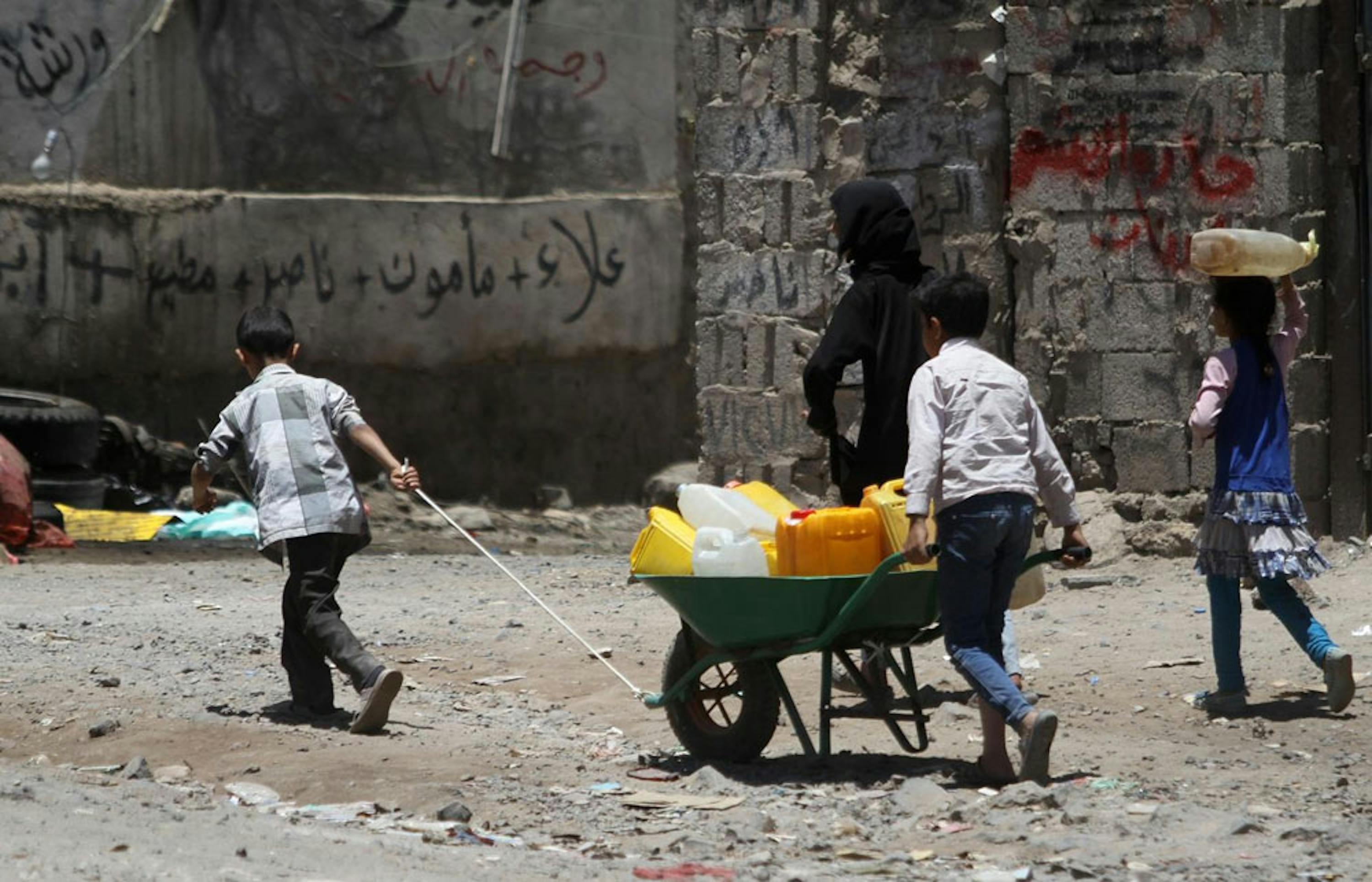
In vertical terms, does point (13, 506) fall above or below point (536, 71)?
below

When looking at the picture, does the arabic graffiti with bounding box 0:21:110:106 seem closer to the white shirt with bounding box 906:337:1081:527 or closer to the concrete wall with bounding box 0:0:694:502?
the concrete wall with bounding box 0:0:694:502

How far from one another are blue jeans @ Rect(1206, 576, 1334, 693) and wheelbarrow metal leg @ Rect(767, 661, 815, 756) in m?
1.47

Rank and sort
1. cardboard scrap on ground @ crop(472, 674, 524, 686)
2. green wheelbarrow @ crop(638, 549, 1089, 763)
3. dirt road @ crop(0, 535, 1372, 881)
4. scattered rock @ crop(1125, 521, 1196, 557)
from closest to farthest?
dirt road @ crop(0, 535, 1372, 881), green wheelbarrow @ crop(638, 549, 1089, 763), cardboard scrap on ground @ crop(472, 674, 524, 686), scattered rock @ crop(1125, 521, 1196, 557)

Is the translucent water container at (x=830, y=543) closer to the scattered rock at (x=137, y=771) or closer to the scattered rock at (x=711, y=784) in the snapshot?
the scattered rock at (x=711, y=784)

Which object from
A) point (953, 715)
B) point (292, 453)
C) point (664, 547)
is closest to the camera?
point (664, 547)

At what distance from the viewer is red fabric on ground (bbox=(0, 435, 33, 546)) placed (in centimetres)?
1063

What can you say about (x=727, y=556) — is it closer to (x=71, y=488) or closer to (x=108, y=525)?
(x=108, y=525)

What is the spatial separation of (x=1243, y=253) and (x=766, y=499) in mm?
1648

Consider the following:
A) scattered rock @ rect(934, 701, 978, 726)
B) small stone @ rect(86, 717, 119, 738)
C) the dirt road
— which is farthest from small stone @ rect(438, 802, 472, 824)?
scattered rock @ rect(934, 701, 978, 726)

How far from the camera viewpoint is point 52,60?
43.1 feet

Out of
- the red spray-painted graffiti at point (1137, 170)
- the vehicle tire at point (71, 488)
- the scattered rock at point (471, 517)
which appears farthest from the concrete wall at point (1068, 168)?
the vehicle tire at point (71, 488)

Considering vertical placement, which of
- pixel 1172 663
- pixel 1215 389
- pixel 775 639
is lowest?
pixel 1172 663

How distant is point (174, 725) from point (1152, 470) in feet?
15.6

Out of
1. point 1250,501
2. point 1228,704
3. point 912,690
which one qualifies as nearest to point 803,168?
point 1250,501
